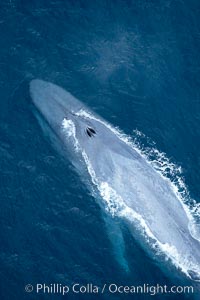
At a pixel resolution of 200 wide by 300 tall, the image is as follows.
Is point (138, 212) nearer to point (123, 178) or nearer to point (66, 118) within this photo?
point (123, 178)

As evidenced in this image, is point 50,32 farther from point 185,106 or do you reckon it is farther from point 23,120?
point 185,106

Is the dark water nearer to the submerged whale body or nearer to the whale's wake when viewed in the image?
the whale's wake

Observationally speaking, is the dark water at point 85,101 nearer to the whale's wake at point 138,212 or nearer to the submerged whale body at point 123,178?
the whale's wake at point 138,212

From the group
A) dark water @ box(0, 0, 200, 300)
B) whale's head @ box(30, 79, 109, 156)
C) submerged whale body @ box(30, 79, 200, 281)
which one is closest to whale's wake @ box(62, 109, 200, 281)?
submerged whale body @ box(30, 79, 200, 281)

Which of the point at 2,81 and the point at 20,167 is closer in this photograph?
the point at 20,167

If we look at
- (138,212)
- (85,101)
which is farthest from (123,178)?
(85,101)

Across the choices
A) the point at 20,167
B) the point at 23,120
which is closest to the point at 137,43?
the point at 23,120
